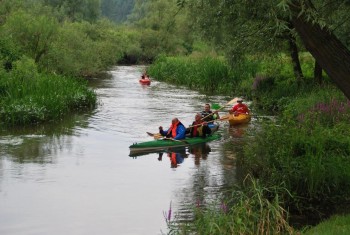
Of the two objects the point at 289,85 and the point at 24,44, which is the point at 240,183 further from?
the point at 24,44

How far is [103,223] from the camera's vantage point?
352 inches

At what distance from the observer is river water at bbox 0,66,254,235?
29.7ft

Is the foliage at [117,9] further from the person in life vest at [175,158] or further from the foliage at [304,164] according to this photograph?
the foliage at [304,164]

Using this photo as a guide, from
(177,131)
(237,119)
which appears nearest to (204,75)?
(237,119)

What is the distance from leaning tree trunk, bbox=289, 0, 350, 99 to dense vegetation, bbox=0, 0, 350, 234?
12 millimetres

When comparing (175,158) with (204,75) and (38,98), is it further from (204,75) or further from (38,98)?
(204,75)

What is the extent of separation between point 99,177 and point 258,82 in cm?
1453

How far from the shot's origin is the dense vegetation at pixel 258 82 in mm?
6527

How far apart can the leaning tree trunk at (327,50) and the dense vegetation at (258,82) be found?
0.01m

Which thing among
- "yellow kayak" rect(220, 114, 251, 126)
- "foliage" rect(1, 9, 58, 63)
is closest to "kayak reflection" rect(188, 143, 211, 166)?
"yellow kayak" rect(220, 114, 251, 126)

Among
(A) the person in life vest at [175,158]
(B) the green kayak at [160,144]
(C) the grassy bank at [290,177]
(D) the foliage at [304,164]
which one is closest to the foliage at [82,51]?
(B) the green kayak at [160,144]

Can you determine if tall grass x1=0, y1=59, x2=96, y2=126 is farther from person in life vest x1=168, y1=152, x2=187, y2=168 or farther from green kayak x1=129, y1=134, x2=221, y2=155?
person in life vest x1=168, y1=152, x2=187, y2=168

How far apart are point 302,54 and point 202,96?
19.1ft

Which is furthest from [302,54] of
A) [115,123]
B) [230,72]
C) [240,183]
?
[240,183]
